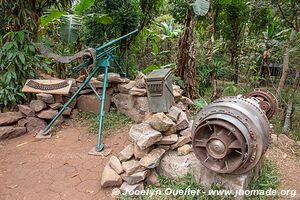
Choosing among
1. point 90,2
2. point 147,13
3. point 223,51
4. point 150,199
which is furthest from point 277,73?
point 150,199

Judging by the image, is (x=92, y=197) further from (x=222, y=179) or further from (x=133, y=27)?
(x=133, y=27)

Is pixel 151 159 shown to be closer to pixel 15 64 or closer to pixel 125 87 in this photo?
pixel 125 87

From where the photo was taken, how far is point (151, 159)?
2.26 m

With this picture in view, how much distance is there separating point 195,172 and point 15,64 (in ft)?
9.91

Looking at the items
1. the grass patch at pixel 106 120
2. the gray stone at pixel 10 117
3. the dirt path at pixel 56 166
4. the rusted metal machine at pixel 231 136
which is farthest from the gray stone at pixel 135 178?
the gray stone at pixel 10 117

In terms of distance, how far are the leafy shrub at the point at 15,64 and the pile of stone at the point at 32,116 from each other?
0.21 meters

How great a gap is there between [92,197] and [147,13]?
13.1ft

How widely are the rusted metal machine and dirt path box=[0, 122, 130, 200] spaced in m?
1.01

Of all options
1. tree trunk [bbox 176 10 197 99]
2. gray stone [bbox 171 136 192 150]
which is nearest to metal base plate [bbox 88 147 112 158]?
gray stone [bbox 171 136 192 150]

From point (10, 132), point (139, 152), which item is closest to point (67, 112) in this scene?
point (10, 132)

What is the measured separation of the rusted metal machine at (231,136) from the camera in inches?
73.8

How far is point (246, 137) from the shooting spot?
1853 millimetres

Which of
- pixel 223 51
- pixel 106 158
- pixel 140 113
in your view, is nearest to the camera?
pixel 106 158

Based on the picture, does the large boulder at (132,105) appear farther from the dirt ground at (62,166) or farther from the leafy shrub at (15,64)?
the leafy shrub at (15,64)
